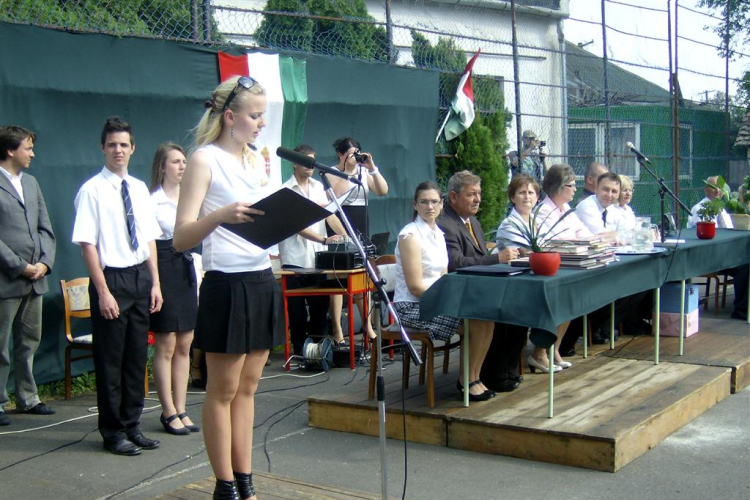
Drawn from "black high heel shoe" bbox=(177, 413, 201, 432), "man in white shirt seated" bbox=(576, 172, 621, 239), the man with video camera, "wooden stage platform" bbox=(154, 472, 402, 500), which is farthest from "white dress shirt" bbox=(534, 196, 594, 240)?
the man with video camera

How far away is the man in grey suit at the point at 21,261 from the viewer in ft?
18.1

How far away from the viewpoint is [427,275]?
5.41m

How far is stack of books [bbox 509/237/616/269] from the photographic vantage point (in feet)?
16.7

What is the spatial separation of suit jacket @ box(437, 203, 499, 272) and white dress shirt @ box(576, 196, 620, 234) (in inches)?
60.9

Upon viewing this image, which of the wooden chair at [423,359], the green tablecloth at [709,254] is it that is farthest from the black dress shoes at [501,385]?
the green tablecloth at [709,254]

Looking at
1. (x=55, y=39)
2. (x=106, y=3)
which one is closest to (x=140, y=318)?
(x=55, y=39)

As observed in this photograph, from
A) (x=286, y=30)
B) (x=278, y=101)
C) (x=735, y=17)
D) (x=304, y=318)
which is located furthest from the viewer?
(x=735, y=17)

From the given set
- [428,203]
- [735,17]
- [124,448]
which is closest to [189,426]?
[124,448]

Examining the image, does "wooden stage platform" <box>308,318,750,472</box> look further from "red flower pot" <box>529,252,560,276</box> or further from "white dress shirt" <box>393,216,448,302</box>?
"red flower pot" <box>529,252,560,276</box>

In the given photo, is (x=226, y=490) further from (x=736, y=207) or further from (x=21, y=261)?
(x=736, y=207)

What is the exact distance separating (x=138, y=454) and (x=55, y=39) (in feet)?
10.3

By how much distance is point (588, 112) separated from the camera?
17266mm

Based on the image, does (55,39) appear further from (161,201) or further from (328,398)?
(328,398)

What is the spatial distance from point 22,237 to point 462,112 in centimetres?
579
